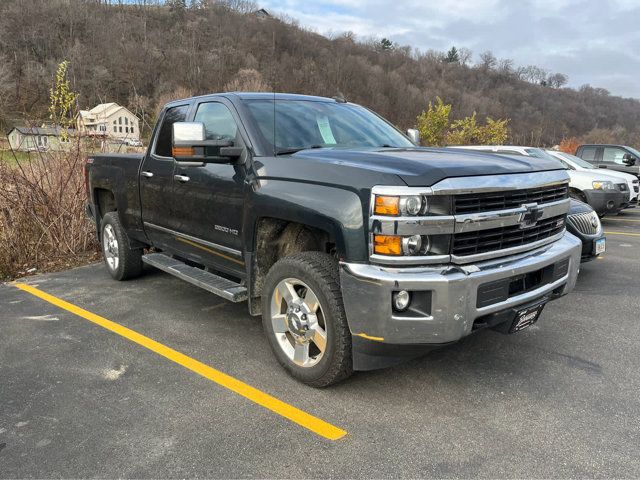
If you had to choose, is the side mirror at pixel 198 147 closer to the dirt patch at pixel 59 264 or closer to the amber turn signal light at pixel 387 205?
the amber turn signal light at pixel 387 205

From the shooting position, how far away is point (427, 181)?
9.06ft

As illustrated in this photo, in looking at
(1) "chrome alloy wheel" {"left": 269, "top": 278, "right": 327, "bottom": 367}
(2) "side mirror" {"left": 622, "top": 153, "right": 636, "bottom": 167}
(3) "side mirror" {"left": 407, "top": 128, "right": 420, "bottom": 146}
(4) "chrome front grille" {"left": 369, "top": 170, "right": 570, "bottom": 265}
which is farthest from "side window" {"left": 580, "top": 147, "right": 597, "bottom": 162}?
(1) "chrome alloy wheel" {"left": 269, "top": 278, "right": 327, "bottom": 367}

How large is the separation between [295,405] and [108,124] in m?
7.25

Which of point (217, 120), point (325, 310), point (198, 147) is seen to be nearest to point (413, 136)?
point (217, 120)

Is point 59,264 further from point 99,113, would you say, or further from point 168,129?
point 168,129

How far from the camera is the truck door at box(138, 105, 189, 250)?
4.77m

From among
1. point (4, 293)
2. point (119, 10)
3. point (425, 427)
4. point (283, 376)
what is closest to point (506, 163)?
point (425, 427)

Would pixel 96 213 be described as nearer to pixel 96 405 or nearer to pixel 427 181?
pixel 96 405

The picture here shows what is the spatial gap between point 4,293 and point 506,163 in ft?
18.0

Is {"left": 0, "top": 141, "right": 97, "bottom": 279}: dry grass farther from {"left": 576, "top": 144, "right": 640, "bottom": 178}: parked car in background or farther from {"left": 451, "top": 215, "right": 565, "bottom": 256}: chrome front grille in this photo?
{"left": 576, "top": 144, "right": 640, "bottom": 178}: parked car in background

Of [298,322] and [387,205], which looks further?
[298,322]

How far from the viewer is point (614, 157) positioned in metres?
14.9

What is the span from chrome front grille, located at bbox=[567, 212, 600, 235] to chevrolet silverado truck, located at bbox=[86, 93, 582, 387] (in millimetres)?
2209

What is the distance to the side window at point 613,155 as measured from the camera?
14859 millimetres
